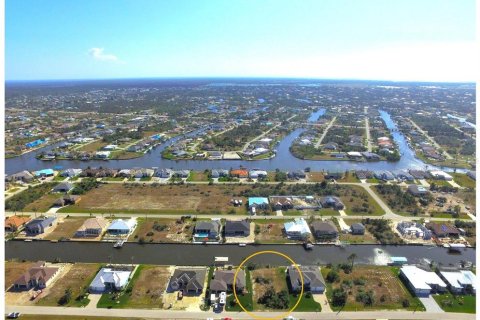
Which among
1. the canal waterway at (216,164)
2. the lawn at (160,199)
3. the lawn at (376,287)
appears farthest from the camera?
the canal waterway at (216,164)

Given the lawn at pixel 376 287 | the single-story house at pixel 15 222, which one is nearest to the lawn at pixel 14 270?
the single-story house at pixel 15 222

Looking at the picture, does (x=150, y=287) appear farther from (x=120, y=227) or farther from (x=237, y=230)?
(x=237, y=230)

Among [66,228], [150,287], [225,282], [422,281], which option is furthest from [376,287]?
[66,228]

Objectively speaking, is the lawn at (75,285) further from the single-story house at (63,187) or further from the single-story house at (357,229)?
the single-story house at (357,229)

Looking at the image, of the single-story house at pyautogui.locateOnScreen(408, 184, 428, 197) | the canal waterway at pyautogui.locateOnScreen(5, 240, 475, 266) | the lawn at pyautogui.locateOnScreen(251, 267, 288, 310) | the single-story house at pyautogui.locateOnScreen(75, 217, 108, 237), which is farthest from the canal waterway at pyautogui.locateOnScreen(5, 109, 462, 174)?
the lawn at pyautogui.locateOnScreen(251, 267, 288, 310)

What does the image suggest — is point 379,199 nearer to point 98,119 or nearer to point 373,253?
point 373,253

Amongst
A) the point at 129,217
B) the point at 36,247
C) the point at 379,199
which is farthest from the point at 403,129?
the point at 36,247

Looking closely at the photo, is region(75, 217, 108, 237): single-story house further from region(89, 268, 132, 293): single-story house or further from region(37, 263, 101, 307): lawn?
region(89, 268, 132, 293): single-story house
